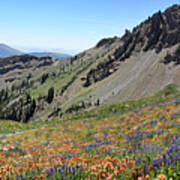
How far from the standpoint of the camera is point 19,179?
546 centimetres

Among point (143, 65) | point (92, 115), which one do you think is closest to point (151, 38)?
point (143, 65)

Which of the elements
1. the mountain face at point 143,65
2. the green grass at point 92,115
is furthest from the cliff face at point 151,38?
the green grass at point 92,115

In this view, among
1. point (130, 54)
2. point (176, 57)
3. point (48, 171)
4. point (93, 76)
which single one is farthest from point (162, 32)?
point (48, 171)

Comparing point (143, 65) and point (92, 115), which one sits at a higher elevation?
point (143, 65)

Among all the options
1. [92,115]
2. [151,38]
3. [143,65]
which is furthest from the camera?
[151,38]

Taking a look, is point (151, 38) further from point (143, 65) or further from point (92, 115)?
point (92, 115)

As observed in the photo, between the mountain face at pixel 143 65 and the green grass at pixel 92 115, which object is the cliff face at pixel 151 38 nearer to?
the mountain face at pixel 143 65

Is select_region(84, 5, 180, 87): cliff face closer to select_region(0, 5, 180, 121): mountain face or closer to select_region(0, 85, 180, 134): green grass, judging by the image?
select_region(0, 5, 180, 121): mountain face

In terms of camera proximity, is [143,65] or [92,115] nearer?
[92,115]

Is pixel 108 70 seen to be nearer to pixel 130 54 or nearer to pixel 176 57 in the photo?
pixel 130 54

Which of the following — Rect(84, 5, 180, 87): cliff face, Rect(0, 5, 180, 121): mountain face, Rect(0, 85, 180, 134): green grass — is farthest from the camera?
Rect(84, 5, 180, 87): cliff face

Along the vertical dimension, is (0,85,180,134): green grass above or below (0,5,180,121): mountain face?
below

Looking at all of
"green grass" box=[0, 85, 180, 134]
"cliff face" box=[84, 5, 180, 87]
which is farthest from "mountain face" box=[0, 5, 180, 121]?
"green grass" box=[0, 85, 180, 134]

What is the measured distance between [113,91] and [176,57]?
3480 cm
